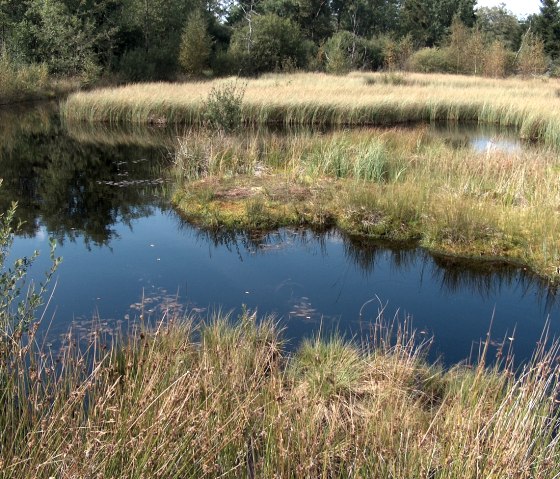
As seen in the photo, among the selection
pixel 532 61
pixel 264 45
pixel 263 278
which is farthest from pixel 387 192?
pixel 532 61

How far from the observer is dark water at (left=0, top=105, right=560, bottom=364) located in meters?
5.51

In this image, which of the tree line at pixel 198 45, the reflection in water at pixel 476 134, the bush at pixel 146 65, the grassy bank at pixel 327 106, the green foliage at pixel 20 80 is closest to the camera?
the reflection in water at pixel 476 134

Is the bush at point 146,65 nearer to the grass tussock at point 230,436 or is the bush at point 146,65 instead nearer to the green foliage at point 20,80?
the green foliage at point 20,80

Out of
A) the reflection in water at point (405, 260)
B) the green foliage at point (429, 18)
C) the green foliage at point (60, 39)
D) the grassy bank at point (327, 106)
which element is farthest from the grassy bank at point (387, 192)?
the green foliage at point (429, 18)

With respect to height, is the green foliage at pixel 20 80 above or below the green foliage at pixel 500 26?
below

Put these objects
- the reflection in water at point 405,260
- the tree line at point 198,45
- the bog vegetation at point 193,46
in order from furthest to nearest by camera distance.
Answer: the tree line at point 198,45 < the bog vegetation at point 193,46 < the reflection in water at point 405,260

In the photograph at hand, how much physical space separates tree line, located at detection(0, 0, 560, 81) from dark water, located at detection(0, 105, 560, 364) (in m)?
17.5

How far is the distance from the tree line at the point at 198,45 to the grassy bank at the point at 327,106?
688 centimetres

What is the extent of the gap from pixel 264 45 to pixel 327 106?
14.7 m

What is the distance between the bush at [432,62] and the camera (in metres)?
35.5

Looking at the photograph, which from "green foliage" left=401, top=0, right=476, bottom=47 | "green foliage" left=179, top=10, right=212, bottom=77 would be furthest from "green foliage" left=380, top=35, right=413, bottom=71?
"green foliage" left=179, top=10, right=212, bottom=77

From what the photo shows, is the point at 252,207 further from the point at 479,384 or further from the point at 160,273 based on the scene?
the point at 479,384

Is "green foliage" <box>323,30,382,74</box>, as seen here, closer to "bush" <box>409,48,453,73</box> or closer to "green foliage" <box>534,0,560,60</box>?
"bush" <box>409,48,453,73</box>

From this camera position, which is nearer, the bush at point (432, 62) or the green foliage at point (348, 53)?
the green foliage at point (348, 53)
